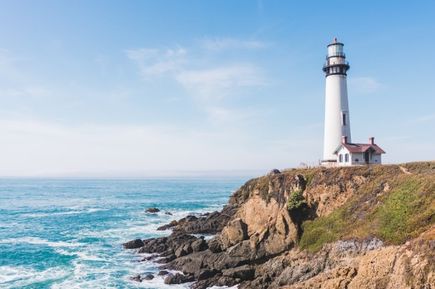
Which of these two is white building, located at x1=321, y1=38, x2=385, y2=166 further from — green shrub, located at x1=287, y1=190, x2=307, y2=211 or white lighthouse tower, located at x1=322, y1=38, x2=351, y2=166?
green shrub, located at x1=287, y1=190, x2=307, y2=211

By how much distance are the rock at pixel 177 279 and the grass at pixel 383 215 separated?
9698mm

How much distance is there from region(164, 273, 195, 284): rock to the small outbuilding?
21803mm

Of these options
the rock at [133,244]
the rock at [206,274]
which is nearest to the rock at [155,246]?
the rock at [133,244]

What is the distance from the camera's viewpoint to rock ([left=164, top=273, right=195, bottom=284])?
32.2 meters

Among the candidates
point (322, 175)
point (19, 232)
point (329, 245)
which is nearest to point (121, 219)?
point (19, 232)

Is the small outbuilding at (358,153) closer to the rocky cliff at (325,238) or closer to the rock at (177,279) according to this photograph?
the rocky cliff at (325,238)

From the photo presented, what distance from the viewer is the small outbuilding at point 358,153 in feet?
142

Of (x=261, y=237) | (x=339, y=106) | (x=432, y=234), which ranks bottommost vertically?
(x=261, y=237)

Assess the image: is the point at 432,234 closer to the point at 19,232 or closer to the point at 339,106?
the point at 339,106

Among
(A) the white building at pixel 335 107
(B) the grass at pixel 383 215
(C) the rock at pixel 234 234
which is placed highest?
(A) the white building at pixel 335 107

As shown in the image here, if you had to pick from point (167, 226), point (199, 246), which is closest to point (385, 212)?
point (199, 246)

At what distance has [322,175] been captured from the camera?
37.5 meters

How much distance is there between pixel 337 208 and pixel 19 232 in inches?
1797

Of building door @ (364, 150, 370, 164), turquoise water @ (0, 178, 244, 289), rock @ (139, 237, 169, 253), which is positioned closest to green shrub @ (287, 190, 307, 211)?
building door @ (364, 150, 370, 164)
